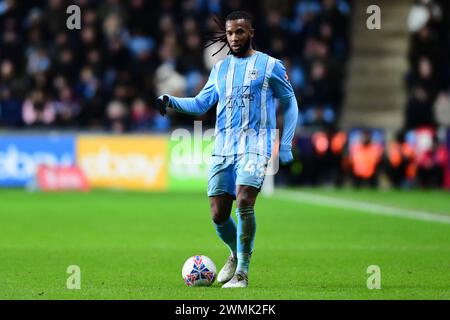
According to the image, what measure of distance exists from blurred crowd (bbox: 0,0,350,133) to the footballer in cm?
1603

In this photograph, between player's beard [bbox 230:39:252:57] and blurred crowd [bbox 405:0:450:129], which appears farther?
blurred crowd [bbox 405:0:450:129]

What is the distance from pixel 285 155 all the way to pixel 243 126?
0.44 metres

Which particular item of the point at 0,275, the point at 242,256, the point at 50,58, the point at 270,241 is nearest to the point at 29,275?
the point at 0,275

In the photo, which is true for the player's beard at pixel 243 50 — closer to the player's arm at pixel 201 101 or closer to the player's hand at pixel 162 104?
the player's arm at pixel 201 101

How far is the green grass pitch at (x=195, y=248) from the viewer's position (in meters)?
10.2

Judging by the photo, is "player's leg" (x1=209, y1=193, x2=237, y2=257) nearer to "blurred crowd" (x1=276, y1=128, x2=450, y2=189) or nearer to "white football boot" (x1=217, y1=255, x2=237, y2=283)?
"white football boot" (x1=217, y1=255, x2=237, y2=283)

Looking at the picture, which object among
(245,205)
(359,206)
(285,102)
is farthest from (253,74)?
(359,206)

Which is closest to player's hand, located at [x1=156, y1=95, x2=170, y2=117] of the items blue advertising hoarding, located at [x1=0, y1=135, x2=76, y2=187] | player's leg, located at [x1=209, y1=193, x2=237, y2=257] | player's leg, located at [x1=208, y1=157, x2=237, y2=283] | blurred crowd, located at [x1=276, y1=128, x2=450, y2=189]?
player's leg, located at [x1=208, y1=157, x2=237, y2=283]

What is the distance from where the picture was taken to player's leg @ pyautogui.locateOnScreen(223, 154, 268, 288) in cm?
1033

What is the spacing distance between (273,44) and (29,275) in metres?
18.2

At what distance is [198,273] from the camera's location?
10555mm

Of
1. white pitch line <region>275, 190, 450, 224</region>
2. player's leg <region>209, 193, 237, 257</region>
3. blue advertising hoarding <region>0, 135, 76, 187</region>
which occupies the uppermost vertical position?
player's leg <region>209, 193, 237, 257</region>

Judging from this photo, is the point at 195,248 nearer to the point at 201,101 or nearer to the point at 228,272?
the point at 228,272
